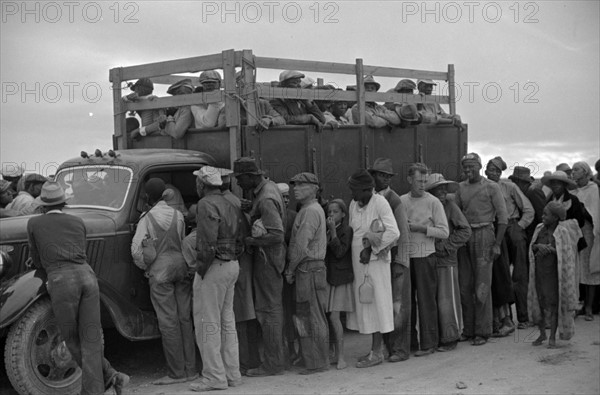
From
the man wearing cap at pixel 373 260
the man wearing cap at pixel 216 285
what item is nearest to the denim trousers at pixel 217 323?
the man wearing cap at pixel 216 285

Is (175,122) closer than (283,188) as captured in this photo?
No

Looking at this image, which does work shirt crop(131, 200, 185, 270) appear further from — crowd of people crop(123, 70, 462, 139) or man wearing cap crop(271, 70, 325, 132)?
man wearing cap crop(271, 70, 325, 132)

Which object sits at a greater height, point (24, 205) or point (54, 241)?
point (24, 205)

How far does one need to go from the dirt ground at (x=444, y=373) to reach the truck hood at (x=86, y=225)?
4.50 feet

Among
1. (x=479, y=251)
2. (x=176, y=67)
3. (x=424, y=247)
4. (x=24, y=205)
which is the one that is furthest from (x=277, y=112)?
(x=24, y=205)

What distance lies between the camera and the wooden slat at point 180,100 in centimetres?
758

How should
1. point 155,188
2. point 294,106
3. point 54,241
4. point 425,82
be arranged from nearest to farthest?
point 54,241, point 155,188, point 294,106, point 425,82

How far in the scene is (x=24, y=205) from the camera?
8016 mm

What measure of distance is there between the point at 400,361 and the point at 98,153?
3.65 metres

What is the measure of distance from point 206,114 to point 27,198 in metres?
2.25

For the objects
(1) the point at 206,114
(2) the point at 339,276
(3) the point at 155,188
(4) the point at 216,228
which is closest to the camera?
(4) the point at 216,228

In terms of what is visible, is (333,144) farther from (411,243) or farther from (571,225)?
(571,225)

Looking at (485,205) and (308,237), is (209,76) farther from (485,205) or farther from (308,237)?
(485,205)

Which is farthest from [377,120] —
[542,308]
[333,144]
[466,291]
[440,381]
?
[440,381]
